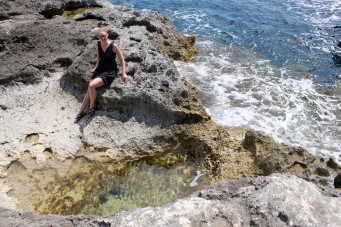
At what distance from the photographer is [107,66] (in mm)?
8266

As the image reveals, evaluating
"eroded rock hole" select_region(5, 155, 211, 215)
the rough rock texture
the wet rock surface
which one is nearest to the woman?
the wet rock surface

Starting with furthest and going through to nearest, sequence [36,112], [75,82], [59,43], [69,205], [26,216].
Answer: [59,43], [75,82], [36,112], [69,205], [26,216]

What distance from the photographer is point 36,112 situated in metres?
8.18

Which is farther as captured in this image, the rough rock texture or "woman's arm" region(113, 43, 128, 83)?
"woman's arm" region(113, 43, 128, 83)

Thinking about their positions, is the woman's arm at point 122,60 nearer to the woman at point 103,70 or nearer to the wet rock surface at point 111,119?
the woman at point 103,70

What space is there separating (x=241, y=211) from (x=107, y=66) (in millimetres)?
5268

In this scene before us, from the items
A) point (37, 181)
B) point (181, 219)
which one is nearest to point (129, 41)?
point (37, 181)

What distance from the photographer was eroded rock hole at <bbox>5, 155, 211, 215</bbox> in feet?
21.1

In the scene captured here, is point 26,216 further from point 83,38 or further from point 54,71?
point 83,38

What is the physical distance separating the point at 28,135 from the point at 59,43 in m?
3.23

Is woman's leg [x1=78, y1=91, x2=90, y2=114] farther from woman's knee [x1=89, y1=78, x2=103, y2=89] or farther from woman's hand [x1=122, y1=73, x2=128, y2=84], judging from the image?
woman's hand [x1=122, y1=73, x2=128, y2=84]

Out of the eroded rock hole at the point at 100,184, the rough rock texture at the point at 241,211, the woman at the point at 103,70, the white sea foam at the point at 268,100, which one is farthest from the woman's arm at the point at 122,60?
the rough rock texture at the point at 241,211

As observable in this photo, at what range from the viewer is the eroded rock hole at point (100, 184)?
6.44 metres

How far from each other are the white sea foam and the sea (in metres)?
0.03
